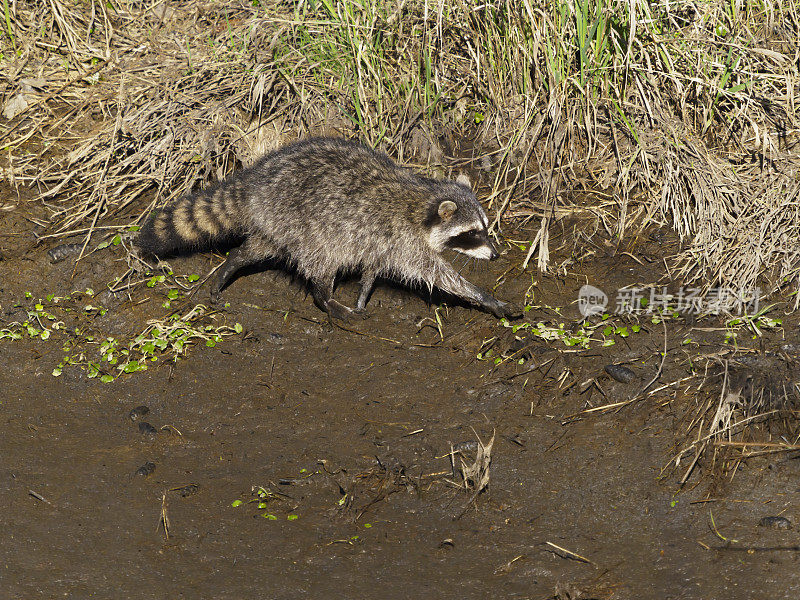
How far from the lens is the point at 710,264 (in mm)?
5398

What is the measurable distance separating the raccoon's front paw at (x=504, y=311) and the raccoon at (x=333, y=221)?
0.16 metres

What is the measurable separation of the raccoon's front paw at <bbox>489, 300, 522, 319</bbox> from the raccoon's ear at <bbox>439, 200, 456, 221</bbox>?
2.20 feet

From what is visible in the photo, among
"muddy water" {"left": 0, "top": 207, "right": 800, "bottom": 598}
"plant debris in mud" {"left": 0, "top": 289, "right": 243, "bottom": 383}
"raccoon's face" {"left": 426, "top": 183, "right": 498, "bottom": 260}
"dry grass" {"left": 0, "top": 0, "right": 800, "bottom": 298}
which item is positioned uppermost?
"dry grass" {"left": 0, "top": 0, "right": 800, "bottom": 298}

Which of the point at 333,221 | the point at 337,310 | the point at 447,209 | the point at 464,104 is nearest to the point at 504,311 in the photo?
the point at 447,209

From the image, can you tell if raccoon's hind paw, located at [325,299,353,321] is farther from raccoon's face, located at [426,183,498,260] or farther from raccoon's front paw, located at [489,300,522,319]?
raccoon's front paw, located at [489,300,522,319]

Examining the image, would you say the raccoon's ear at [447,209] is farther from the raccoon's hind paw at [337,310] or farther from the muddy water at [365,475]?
the raccoon's hind paw at [337,310]

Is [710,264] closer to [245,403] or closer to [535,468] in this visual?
[535,468]

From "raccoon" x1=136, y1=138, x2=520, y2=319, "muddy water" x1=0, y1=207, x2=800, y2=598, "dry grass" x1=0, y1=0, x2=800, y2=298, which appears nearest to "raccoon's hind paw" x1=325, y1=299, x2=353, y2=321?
"raccoon" x1=136, y1=138, x2=520, y2=319

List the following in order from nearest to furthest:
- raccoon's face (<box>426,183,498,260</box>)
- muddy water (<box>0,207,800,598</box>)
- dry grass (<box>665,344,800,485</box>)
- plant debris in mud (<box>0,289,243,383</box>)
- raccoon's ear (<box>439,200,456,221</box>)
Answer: muddy water (<box>0,207,800,598</box>)
dry grass (<box>665,344,800,485</box>)
plant debris in mud (<box>0,289,243,383</box>)
raccoon's ear (<box>439,200,456,221</box>)
raccoon's face (<box>426,183,498,260</box>)

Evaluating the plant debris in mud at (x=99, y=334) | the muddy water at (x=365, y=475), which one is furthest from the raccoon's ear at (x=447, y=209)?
the plant debris in mud at (x=99, y=334)

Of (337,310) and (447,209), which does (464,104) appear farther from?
(337,310)

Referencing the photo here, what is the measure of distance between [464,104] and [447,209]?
4.20 feet

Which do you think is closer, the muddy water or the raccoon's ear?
the muddy water

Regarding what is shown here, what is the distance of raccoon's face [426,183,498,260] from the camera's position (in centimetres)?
566
